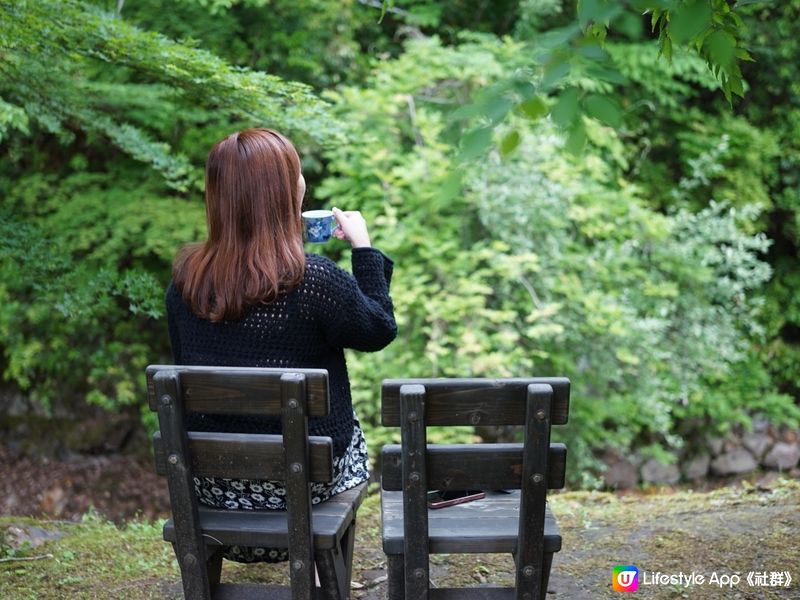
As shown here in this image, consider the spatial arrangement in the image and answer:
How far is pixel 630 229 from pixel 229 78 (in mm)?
3721

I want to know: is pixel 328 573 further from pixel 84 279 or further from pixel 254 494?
pixel 84 279

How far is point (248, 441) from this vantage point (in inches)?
90.4

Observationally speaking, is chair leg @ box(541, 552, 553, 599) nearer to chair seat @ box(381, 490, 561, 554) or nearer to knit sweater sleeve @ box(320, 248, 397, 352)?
chair seat @ box(381, 490, 561, 554)

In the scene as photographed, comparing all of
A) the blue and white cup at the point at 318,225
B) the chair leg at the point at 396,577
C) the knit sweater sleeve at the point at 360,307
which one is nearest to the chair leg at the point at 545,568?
the chair leg at the point at 396,577

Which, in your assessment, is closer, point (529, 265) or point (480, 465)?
point (480, 465)

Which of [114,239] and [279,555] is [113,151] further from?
[279,555]

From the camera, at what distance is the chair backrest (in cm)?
222

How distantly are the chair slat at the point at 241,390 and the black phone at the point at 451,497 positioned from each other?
23.2 inches

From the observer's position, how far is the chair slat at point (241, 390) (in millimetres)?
2217

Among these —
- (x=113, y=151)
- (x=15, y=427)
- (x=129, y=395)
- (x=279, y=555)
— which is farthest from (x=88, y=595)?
(x=15, y=427)

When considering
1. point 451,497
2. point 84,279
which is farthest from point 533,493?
point 84,279

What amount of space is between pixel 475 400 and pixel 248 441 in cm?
63

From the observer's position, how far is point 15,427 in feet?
25.0

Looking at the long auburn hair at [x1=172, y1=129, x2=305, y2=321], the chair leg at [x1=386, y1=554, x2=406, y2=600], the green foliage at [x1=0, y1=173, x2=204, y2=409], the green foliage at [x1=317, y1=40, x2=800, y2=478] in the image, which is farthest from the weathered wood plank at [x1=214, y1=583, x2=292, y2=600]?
the green foliage at [x1=317, y1=40, x2=800, y2=478]
